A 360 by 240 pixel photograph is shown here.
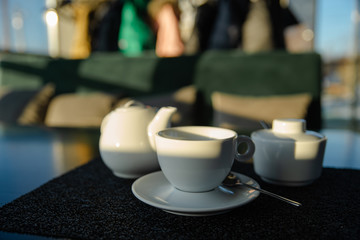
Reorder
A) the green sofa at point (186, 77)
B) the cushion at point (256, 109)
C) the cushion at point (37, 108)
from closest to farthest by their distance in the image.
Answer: the cushion at point (256, 109) → the green sofa at point (186, 77) → the cushion at point (37, 108)

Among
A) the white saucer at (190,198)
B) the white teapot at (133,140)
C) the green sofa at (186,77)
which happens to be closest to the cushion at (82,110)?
the green sofa at (186,77)

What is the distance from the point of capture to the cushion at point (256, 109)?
4.99ft

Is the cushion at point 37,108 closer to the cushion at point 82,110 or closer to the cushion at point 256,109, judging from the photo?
the cushion at point 82,110

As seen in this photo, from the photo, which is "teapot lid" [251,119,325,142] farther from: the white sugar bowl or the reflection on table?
the reflection on table

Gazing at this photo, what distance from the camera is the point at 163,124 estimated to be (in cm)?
52

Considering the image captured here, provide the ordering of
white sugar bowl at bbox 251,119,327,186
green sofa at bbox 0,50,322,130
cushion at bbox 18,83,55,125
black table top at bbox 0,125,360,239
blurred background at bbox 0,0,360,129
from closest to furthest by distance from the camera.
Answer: black table top at bbox 0,125,360,239, white sugar bowl at bbox 251,119,327,186, green sofa at bbox 0,50,322,130, cushion at bbox 18,83,55,125, blurred background at bbox 0,0,360,129

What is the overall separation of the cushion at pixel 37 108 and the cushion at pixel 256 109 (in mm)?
1201

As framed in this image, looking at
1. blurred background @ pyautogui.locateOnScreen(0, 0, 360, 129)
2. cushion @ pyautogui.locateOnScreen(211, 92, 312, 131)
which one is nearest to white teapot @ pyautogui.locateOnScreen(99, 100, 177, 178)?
cushion @ pyautogui.locateOnScreen(211, 92, 312, 131)

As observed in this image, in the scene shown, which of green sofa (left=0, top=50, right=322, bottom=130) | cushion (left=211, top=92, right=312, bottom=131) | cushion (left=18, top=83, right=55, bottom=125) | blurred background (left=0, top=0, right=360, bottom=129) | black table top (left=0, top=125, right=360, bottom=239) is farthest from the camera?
blurred background (left=0, top=0, right=360, bottom=129)

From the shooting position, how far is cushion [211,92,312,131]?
152cm

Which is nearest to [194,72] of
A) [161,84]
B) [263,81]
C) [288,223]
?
[161,84]

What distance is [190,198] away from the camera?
390 millimetres

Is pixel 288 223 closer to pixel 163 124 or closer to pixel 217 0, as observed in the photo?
pixel 163 124

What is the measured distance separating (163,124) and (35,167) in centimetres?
32
